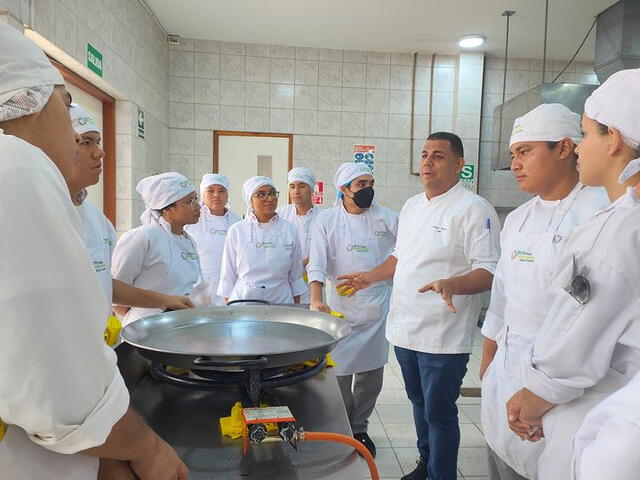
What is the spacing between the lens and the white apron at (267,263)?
9.03 ft

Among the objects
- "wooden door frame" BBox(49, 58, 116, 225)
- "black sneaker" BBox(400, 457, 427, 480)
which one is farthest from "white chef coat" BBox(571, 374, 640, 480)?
"wooden door frame" BBox(49, 58, 116, 225)

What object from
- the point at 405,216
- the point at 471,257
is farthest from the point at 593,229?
the point at 405,216

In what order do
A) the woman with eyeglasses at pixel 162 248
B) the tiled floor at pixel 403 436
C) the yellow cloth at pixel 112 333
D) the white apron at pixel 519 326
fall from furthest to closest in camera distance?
the tiled floor at pixel 403 436 → the woman with eyeglasses at pixel 162 248 → the white apron at pixel 519 326 → the yellow cloth at pixel 112 333

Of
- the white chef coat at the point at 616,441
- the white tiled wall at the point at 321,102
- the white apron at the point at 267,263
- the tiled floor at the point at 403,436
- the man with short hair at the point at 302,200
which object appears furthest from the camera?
the white tiled wall at the point at 321,102

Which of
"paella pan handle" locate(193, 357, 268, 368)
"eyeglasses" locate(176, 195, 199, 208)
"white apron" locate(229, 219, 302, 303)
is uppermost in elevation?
"eyeglasses" locate(176, 195, 199, 208)

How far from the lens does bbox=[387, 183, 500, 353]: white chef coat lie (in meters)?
1.85

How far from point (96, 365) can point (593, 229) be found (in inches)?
37.9

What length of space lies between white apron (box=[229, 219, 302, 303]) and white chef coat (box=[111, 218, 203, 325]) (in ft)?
2.13

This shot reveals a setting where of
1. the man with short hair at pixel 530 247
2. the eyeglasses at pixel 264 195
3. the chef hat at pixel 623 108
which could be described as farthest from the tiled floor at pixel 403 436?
the chef hat at pixel 623 108

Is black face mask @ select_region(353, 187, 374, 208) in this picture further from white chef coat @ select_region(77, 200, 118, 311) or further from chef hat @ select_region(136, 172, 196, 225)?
white chef coat @ select_region(77, 200, 118, 311)

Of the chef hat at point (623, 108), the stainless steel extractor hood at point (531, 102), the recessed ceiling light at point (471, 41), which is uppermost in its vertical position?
the recessed ceiling light at point (471, 41)

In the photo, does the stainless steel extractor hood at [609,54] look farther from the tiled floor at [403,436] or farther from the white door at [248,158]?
the white door at [248,158]

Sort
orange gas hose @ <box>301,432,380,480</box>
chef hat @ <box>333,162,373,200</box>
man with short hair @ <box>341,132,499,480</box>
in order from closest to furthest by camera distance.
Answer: orange gas hose @ <box>301,432,380,480</box> → man with short hair @ <box>341,132,499,480</box> → chef hat @ <box>333,162,373,200</box>

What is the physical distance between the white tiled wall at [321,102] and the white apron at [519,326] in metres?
3.92
